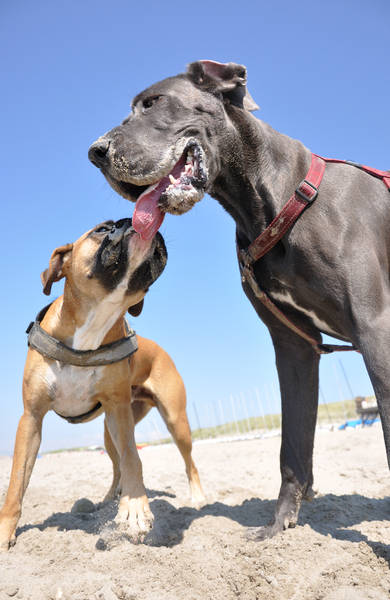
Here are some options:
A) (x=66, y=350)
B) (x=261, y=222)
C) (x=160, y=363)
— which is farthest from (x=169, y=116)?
(x=160, y=363)

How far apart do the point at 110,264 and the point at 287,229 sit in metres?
1.44

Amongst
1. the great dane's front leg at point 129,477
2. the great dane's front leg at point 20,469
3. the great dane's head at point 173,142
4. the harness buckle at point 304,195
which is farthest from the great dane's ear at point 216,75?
the great dane's front leg at point 20,469

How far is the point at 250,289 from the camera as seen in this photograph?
3.42 metres

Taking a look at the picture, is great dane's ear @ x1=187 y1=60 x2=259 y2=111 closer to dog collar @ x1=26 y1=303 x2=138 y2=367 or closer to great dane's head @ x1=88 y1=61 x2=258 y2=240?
great dane's head @ x1=88 y1=61 x2=258 y2=240

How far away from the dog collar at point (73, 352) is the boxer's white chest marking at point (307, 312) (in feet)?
4.77

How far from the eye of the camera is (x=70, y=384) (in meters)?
3.79

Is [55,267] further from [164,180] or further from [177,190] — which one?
[177,190]

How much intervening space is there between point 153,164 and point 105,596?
7.43ft

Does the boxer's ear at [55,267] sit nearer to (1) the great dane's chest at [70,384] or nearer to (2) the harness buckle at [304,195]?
(1) the great dane's chest at [70,384]

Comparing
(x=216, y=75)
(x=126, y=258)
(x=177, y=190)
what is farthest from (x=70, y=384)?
(x=216, y=75)

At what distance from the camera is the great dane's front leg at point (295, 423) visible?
11.2 feet

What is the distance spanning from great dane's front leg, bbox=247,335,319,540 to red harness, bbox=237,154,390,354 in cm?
18

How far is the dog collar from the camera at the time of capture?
373cm

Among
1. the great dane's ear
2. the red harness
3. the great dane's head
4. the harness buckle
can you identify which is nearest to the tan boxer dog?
the great dane's head
